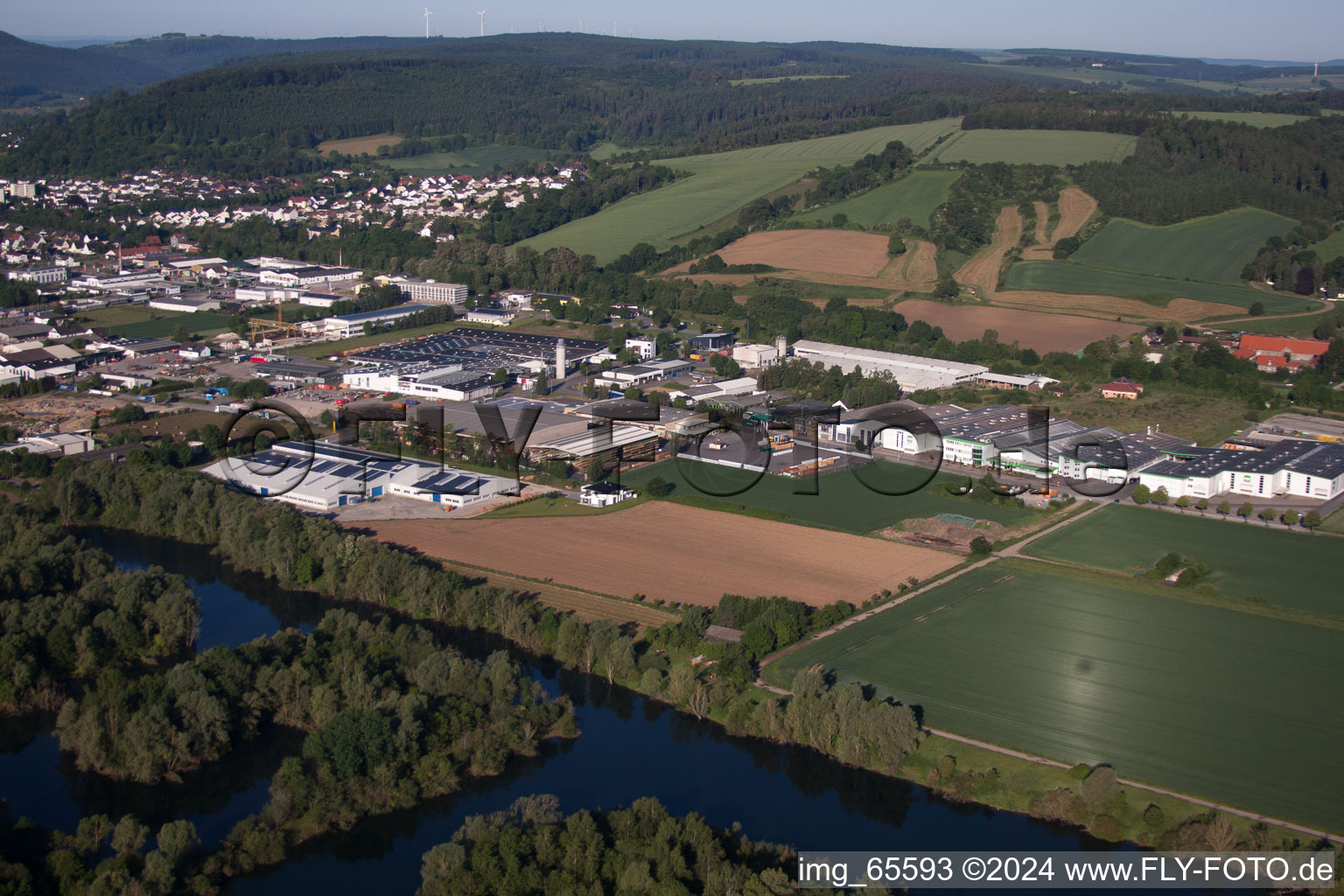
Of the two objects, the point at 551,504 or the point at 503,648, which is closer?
the point at 503,648

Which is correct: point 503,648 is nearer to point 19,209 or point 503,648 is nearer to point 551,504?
point 551,504

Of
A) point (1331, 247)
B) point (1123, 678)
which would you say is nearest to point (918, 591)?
point (1123, 678)

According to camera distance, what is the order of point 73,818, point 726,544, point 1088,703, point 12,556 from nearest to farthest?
1. point 73,818
2. point 1088,703
3. point 12,556
4. point 726,544

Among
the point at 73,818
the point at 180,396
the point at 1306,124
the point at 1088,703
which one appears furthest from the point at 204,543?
the point at 1306,124

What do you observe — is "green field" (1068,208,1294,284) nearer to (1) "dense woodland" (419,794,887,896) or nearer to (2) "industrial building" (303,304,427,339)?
(2) "industrial building" (303,304,427,339)

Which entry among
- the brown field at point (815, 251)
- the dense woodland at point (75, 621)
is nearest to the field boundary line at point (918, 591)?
the dense woodland at point (75, 621)

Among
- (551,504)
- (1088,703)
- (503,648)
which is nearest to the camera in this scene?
(1088,703)

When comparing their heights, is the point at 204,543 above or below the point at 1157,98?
below
